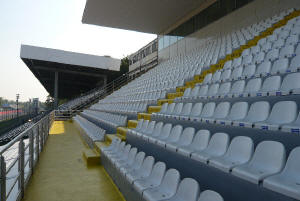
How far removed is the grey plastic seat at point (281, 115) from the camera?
1.84 metres

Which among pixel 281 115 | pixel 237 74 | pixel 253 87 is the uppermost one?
pixel 237 74

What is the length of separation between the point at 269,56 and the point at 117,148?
9.95 ft

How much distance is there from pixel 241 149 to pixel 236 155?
0.21ft

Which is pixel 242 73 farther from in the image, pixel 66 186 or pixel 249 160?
pixel 66 186

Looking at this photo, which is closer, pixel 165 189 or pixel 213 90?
pixel 165 189

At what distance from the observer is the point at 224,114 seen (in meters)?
2.59

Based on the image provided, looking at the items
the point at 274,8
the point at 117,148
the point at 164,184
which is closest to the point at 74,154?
the point at 117,148

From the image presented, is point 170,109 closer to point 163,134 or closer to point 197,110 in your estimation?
point 197,110

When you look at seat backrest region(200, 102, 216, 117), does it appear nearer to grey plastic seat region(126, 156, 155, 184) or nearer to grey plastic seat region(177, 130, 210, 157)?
grey plastic seat region(177, 130, 210, 157)

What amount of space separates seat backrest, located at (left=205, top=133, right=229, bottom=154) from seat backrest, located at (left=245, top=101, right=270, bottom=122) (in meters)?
0.41

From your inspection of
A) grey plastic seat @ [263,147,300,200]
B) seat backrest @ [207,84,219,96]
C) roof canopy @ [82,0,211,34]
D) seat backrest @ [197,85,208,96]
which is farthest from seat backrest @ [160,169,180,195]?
roof canopy @ [82,0,211,34]

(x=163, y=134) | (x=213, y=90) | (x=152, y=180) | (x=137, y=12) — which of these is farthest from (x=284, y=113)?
(x=137, y=12)

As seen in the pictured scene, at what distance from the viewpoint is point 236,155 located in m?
1.75

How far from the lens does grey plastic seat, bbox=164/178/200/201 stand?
157 cm
